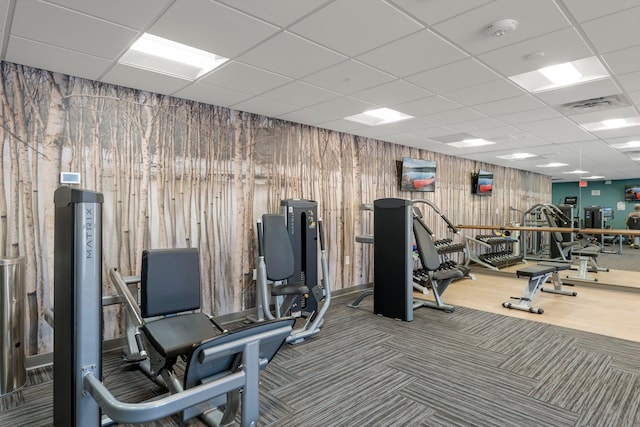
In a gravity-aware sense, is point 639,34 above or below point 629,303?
above

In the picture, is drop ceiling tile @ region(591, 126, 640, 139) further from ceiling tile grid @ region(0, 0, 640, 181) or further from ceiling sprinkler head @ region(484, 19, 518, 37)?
ceiling sprinkler head @ region(484, 19, 518, 37)

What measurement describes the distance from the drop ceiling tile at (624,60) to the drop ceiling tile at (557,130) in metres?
1.73

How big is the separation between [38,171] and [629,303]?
7.17 metres

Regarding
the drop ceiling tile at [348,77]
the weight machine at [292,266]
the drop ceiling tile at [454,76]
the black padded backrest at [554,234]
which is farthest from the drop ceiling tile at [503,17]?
the black padded backrest at [554,234]

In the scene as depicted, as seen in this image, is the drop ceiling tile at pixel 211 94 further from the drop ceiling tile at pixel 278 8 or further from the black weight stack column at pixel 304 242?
the drop ceiling tile at pixel 278 8

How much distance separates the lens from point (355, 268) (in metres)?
5.89

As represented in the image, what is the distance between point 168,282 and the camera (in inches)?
110

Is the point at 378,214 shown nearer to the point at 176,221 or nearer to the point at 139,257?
the point at 176,221

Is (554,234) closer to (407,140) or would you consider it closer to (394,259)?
(407,140)

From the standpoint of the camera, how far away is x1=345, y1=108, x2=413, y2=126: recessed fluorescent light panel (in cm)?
475

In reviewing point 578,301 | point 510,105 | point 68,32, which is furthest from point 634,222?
point 68,32

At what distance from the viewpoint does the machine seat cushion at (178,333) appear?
2.27 m

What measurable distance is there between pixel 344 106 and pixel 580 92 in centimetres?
249

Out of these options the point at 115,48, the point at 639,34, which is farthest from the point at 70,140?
the point at 639,34
